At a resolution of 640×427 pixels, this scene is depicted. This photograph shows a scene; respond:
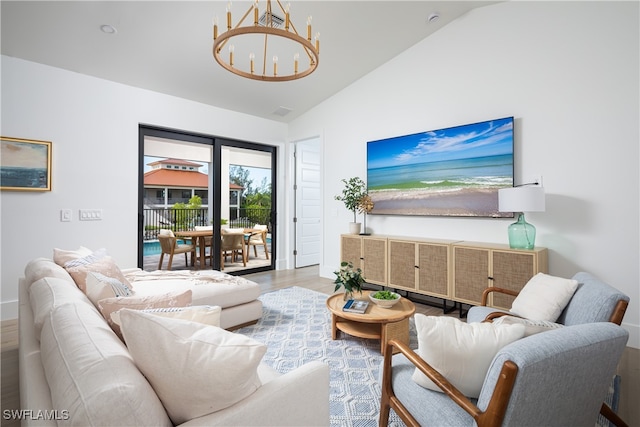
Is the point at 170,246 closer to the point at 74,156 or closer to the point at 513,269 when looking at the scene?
the point at 74,156

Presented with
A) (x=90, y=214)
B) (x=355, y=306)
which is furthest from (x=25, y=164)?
(x=355, y=306)

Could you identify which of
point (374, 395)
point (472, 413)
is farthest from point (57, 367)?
point (374, 395)

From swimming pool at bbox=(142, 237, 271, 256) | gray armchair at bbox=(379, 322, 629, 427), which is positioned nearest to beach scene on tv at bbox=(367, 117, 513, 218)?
gray armchair at bbox=(379, 322, 629, 427)

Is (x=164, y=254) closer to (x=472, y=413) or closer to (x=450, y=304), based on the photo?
(x=450, y=304)

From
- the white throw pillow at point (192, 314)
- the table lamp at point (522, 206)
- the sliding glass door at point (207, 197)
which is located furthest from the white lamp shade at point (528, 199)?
the sliding glass door at point (207, 197)

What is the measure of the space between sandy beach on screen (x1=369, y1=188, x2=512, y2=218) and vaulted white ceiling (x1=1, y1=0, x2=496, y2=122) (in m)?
1.91

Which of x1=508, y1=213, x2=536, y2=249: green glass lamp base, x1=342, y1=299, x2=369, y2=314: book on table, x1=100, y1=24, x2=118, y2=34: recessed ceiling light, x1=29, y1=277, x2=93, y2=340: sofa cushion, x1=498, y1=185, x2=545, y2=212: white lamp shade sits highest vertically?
x1=100, y1=24, x2=118, y2=34: recessed ceiling light

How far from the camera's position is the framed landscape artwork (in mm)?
3172

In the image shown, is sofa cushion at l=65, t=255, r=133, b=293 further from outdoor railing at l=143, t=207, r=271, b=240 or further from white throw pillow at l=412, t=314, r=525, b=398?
white throw pillow at l=412, t=314, r=525, b=398

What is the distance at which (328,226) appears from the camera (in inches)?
204

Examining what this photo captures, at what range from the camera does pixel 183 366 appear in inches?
34.9

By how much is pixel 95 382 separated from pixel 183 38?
3513 millimetres

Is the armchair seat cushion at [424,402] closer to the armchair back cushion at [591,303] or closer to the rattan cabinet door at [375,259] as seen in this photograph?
the armchair back cushion at [591,303]

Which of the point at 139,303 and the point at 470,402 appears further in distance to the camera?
the point at 139,303
